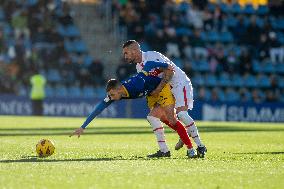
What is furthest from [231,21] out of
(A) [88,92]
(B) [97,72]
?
(A) [88,92]

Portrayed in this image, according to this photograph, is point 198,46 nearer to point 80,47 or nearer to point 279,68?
point 279,68

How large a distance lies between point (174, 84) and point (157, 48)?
21.6 meters

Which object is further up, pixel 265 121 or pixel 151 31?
pixel 151 31

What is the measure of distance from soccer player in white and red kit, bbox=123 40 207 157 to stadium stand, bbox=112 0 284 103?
69.0 feet

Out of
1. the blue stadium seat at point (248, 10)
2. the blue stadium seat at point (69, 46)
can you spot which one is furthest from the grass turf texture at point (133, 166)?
the blue stadium seat at point (248, 10)

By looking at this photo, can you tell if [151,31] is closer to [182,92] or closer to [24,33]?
[24,33]

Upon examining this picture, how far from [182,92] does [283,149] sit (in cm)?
311

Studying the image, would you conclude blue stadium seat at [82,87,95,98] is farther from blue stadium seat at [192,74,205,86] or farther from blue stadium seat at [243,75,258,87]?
blue stadium seat at [243,75,258,87]

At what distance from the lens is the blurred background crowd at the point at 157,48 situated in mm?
36344

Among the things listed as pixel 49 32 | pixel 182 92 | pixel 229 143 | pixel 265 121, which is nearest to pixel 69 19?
pixel 49 32

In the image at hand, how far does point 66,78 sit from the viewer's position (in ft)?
119

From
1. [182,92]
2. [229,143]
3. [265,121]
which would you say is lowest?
[265,121]

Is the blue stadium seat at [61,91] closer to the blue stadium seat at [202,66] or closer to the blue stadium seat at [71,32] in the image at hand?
the blue stadium seat at [71,32]

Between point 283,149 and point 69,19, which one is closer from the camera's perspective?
point 283,149
